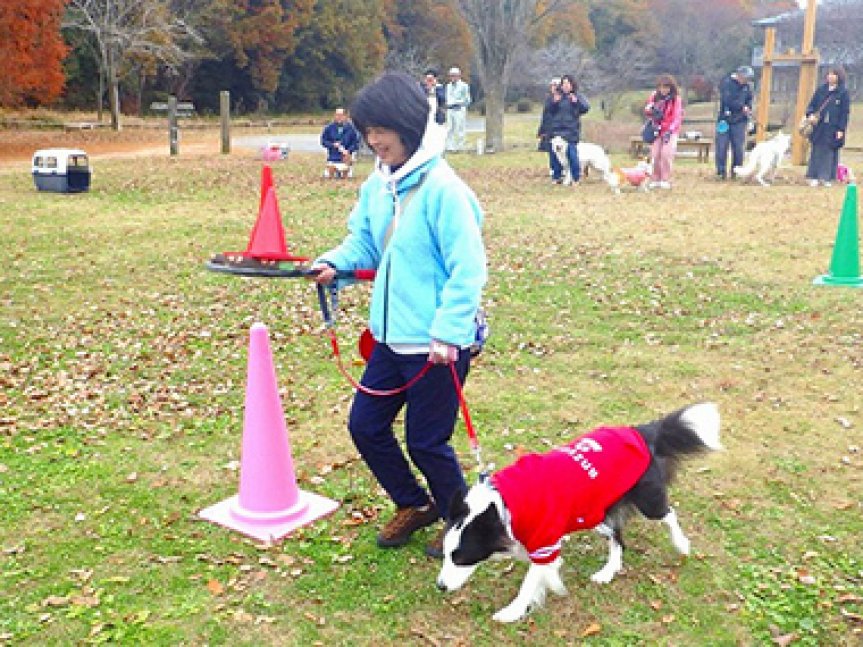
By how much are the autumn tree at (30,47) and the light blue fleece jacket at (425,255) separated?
78.9 ft

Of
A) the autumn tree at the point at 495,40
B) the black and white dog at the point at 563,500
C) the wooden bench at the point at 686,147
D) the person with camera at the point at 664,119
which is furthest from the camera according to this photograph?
the autumn tree at the point at 495,40

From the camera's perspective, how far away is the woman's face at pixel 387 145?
2980 millimetres

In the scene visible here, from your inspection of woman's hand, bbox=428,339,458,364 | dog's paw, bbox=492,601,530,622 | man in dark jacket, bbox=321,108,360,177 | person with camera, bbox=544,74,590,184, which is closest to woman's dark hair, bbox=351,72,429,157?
woman's hand, bbox=428,339,458,364

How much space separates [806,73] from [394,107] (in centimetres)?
1732

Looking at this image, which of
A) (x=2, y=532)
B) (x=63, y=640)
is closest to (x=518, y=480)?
(x=63, y=640)

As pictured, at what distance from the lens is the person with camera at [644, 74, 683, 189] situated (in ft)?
46.4

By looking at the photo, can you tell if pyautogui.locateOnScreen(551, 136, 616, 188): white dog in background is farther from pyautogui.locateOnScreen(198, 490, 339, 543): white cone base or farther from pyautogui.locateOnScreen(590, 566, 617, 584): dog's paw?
pyautogui.locateOnScreen(590, 566, 617, 584): dog's paw

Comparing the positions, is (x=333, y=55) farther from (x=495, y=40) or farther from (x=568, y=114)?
(x=568, y=114)

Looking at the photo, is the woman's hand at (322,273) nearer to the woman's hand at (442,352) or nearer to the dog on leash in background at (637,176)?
the woman's hand at (442,352)

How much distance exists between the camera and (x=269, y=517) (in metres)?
3.82

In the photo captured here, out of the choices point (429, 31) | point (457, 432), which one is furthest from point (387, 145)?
point (429, 31)

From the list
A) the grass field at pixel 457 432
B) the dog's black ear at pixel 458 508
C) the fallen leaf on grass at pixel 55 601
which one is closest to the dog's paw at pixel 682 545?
the grass field at pixel 457 432

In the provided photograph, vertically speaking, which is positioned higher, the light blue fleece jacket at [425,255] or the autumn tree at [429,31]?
the autumn tree at [429,31]

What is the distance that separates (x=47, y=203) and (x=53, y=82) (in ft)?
57.2
